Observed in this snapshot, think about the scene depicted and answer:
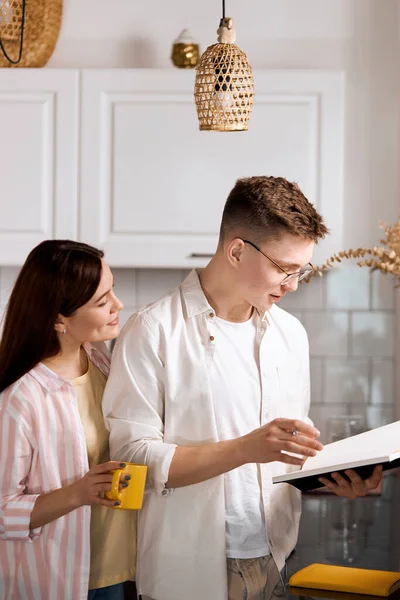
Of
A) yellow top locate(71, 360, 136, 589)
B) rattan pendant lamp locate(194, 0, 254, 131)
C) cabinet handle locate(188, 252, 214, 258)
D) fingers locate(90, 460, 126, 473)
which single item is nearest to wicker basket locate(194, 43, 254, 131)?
rattan pendant lamp locate(194, 0, 254, 131)

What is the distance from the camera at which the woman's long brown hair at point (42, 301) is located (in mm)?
1999

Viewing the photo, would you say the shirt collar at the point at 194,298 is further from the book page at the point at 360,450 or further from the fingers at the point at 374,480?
the fingers at the point at 374,480

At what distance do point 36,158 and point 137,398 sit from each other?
1414 millimetres

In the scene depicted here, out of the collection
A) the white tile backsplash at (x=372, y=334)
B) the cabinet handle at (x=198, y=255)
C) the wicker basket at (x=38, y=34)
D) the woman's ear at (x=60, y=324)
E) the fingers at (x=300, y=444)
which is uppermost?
the wicker basket at (x=38, y=34)

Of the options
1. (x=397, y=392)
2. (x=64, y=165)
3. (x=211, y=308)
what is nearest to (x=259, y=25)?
(x=64, y=165)

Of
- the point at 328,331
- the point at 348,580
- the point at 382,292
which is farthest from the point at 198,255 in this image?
the point at 348,580

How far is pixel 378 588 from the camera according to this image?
1.98 metres

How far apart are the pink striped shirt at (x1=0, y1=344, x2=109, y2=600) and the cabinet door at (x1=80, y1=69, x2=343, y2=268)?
3.86ft

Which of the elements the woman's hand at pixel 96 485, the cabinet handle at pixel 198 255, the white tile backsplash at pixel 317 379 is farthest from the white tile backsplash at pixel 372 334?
the woman's hand at pixel 96 485

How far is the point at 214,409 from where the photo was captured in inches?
79.0

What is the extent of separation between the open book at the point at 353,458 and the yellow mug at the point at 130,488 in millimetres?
269

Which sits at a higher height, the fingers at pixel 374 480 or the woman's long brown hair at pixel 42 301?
the woman's long brown hair at pixel 42 301

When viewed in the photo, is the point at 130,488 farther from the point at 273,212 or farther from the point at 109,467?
the point at 273,212

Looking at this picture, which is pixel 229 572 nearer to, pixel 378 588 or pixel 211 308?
pixel 378 588
